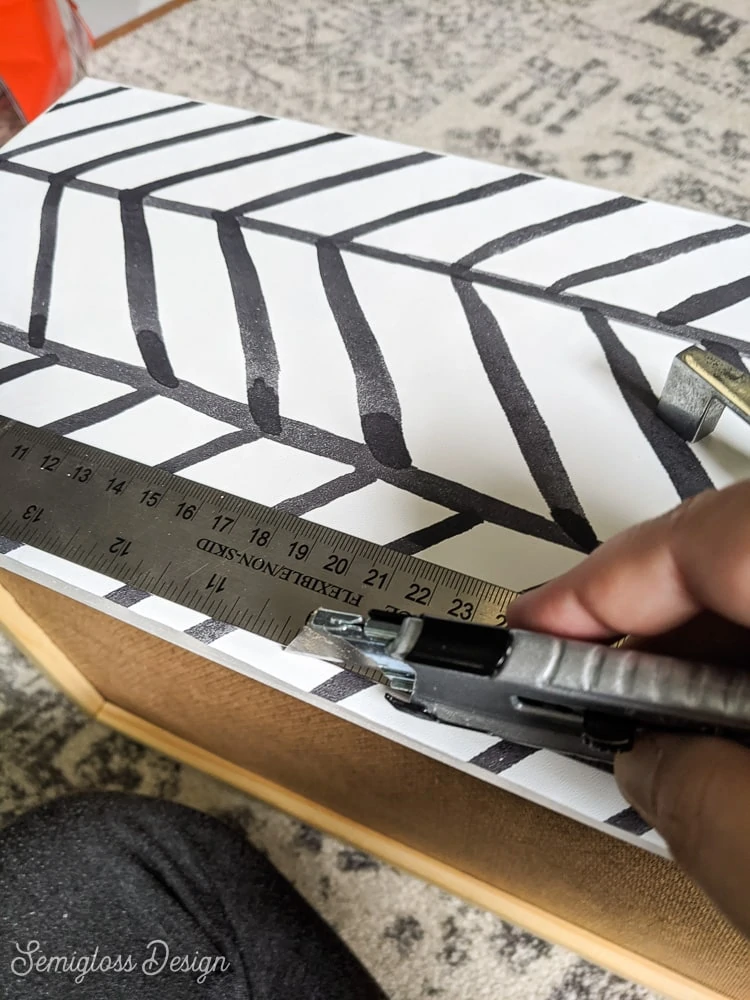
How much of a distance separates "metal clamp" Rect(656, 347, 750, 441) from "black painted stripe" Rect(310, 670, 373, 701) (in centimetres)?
26

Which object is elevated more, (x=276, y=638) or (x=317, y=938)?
(x=276, y=638)

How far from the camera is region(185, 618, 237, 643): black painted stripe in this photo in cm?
48

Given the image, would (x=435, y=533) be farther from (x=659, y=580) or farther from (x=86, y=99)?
(x=86, y=99)

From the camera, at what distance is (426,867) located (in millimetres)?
766

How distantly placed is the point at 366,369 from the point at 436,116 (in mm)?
663

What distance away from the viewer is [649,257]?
2.07 ft

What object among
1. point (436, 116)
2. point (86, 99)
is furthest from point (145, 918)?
point (436, 116)

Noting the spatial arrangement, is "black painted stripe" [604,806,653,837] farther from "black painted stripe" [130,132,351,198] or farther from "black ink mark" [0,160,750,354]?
"black painted stripe" [130,132,351,198]

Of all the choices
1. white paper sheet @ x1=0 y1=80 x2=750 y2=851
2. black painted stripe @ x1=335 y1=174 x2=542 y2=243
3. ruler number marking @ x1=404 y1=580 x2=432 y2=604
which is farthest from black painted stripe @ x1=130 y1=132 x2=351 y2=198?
ruler number marking @ x1=404 y1=580 x2=432 y2=604

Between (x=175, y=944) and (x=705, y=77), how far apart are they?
1.15m

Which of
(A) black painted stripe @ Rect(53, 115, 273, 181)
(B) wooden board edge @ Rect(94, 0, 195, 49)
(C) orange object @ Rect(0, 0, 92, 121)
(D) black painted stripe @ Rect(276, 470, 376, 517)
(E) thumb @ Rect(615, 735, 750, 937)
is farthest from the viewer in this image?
(B) wooden board edge @ Rect(94, 0, 195, 49)

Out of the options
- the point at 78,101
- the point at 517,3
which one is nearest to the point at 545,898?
the point at 78,101

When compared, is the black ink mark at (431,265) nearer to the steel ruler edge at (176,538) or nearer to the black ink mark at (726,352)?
the black ink mark at (726,352)

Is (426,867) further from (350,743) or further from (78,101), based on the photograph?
(78,101)
